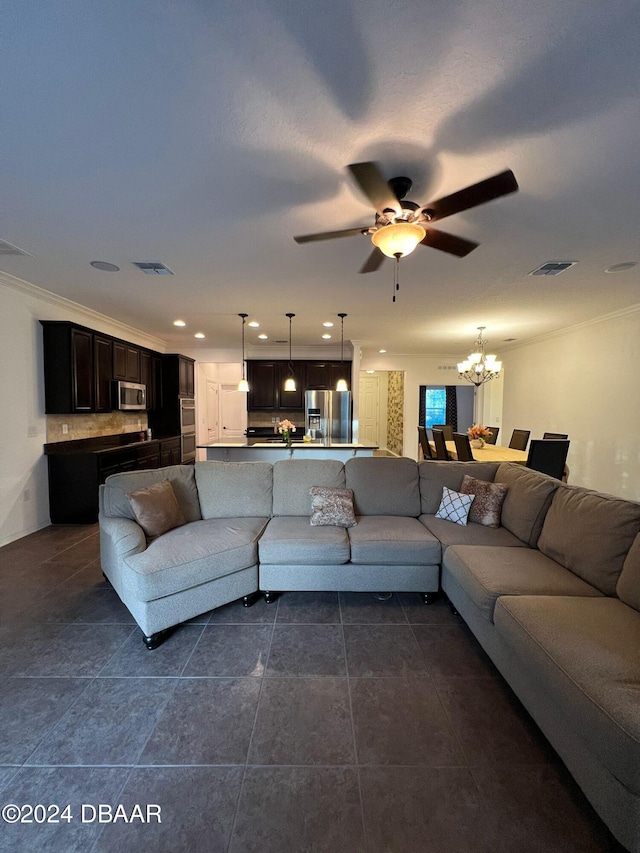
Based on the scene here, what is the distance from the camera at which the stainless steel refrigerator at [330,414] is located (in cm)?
690

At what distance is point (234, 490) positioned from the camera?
3070mm

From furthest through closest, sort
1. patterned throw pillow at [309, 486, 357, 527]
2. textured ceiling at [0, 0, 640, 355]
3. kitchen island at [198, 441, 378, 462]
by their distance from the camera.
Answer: kitchen island at [198, 441, 378, 462] < patterned throw pillow at [309, 486, 357, 527] < textured ceiling at [0, 0, 640, 355]

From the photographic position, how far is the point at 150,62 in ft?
4.34

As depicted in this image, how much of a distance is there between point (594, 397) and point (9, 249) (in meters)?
7.06

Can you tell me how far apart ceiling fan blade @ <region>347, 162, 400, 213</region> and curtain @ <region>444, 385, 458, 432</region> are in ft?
30.1

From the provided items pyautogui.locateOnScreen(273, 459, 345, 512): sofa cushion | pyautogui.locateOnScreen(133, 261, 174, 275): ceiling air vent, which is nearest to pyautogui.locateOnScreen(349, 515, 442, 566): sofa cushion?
pyautogui.locateOnScreen(273, 459, 345, 512): sofa cushion

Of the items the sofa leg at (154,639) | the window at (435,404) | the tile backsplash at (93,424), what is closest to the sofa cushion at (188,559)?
the sofa leg at (154,639)

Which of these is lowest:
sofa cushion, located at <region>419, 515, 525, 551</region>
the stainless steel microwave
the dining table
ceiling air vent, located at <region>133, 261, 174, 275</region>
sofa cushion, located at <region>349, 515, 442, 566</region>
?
sofa cushion, located at <region>349, 515, 442, 566</region>

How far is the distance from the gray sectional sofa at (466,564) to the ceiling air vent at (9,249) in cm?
204

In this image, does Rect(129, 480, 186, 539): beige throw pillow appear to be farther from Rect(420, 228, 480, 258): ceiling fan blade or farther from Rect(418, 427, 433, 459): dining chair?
Rect(418, 427, 433, 459): dining chair

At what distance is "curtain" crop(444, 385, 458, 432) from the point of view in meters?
10.5

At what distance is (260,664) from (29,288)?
4.36m

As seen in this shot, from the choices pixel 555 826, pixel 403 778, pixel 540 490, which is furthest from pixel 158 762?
pixel 540 490

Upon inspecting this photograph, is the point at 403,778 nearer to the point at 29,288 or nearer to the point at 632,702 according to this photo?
the point at 632,702
